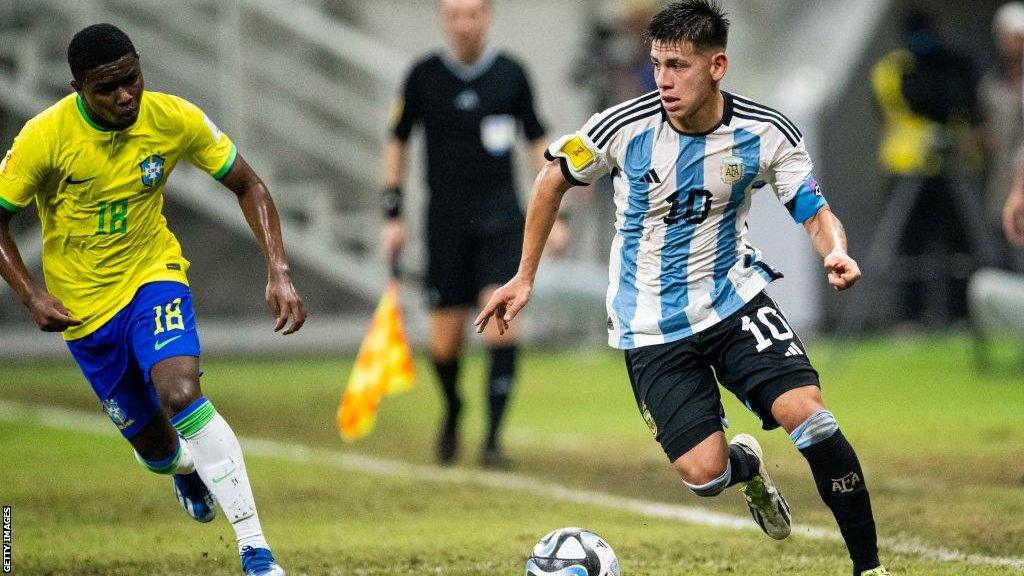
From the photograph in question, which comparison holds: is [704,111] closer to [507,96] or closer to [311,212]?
[507,96]

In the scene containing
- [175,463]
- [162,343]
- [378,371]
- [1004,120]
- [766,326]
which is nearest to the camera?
[766,326]

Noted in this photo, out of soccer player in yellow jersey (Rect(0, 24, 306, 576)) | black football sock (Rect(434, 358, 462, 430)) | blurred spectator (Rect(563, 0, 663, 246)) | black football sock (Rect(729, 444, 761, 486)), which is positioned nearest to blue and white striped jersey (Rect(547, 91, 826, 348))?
black football sock (Rect(729, 444, 761, 486))

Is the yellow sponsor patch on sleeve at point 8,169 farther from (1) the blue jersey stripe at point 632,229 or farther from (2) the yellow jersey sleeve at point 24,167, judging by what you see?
(1) the blue jersey stripe at point 632,229

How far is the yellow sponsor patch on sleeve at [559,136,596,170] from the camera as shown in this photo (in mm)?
5738

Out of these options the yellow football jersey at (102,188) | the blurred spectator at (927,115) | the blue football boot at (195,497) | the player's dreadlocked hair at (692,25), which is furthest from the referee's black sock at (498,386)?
the blurred spectator at (927,115)

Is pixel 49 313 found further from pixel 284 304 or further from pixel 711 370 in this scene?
pixel 711 370

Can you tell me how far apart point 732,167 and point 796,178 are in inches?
9.3

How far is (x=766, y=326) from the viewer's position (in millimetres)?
5668

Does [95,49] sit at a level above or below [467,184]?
above

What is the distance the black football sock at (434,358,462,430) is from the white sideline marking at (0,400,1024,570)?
0.38 m

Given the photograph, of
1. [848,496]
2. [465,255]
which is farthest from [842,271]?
[465,255]

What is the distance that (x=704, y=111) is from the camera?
567cm

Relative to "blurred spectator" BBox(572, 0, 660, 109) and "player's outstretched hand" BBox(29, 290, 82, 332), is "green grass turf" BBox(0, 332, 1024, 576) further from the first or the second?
"blurred spectator" BBox(572, 0, 660, 109)

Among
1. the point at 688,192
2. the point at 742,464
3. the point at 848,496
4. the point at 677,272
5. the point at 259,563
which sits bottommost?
the point at 259,563
